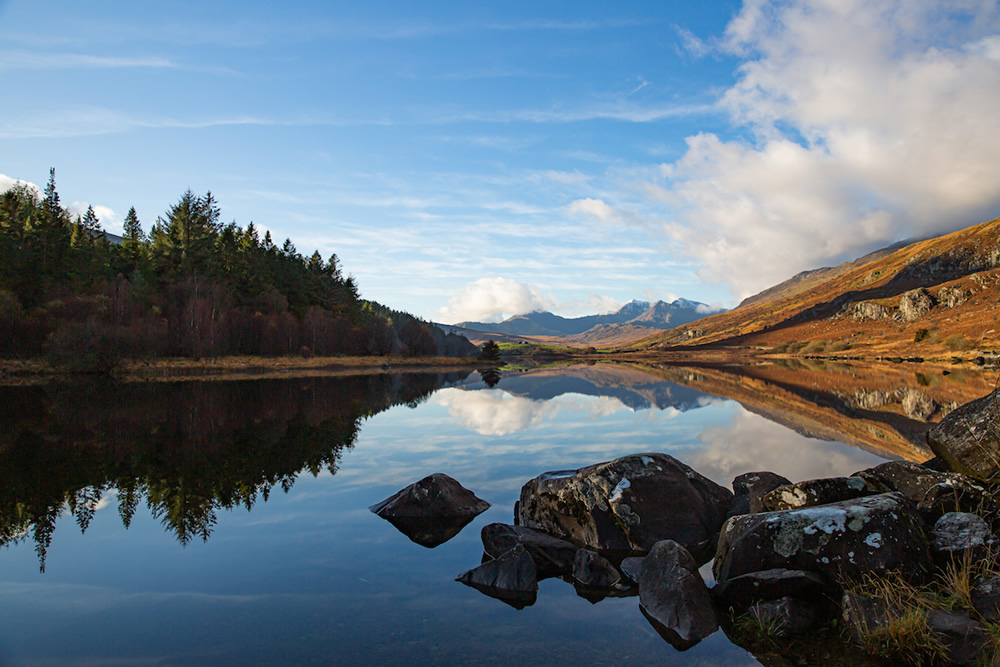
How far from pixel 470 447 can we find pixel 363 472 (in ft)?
19.3

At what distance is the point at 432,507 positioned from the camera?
1352cm

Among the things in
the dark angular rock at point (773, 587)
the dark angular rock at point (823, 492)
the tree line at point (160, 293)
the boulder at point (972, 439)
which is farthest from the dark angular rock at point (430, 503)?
the tree line at point (160, 293)

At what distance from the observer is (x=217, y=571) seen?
9.84 meters

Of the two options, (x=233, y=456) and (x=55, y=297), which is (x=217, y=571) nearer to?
(x=233, y=456)

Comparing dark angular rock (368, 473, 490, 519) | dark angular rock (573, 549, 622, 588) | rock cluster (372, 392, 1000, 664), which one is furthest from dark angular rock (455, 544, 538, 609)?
dark angular rock (368, 473, 490, 519)

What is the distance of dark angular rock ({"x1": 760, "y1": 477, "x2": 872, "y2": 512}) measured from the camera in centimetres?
1033

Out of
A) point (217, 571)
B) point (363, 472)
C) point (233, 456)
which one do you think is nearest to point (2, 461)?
point (233, 456)

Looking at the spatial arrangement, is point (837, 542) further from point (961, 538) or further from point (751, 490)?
point (751, 490)

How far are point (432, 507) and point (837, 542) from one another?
874 centimetres

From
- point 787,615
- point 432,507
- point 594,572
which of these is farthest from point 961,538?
point 432,507

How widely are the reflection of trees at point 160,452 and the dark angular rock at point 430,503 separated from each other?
3733 mm

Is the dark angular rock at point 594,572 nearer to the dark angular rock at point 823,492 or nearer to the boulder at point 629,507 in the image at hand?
the boulder at point 629,507

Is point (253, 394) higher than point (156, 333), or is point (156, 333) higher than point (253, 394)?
point (156, 333)

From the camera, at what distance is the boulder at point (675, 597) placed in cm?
792
